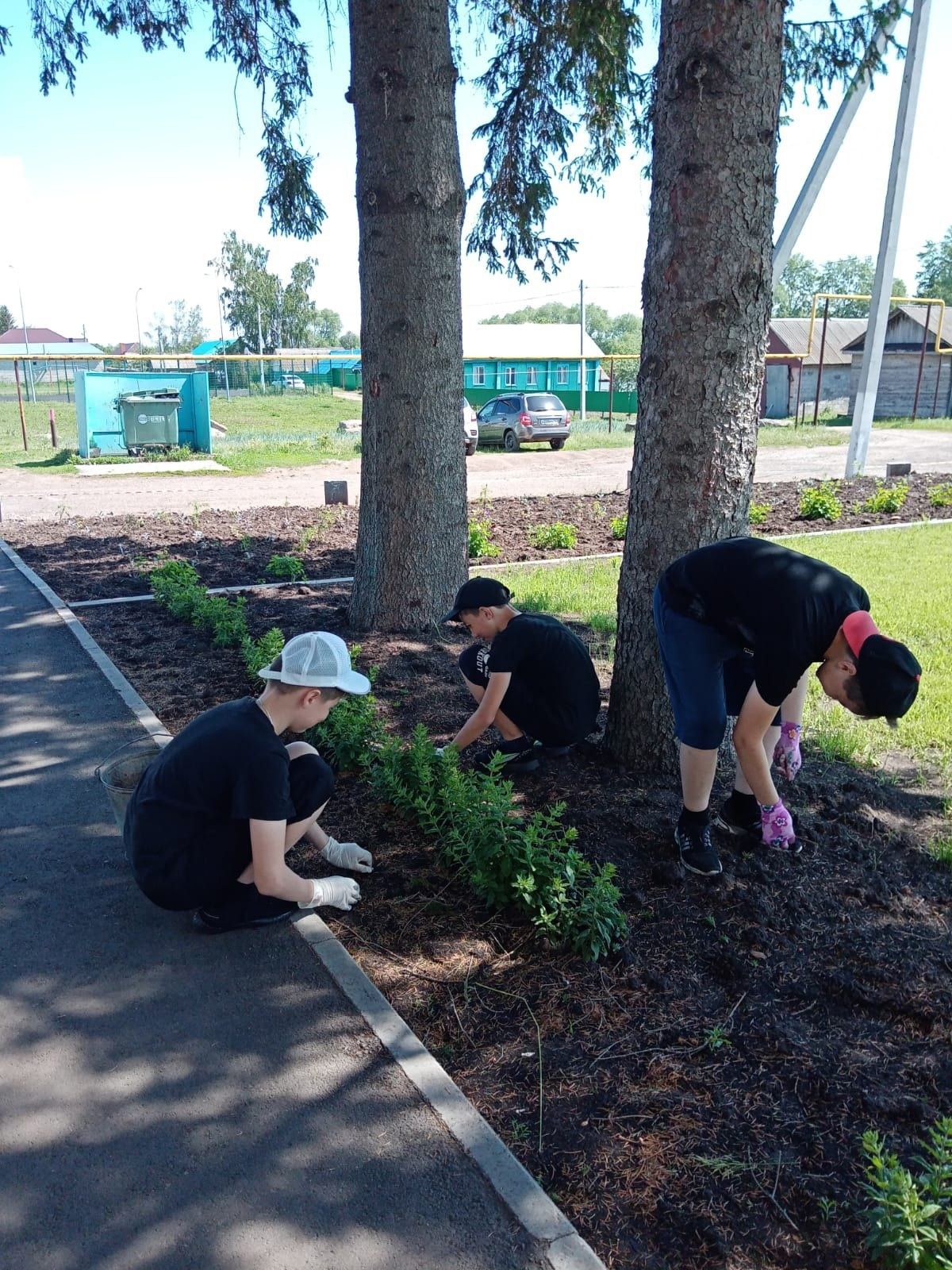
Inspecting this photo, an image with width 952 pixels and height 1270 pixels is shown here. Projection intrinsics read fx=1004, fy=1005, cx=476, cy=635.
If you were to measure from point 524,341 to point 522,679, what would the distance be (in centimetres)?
5218

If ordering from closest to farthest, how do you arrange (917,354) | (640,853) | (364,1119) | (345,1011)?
(364,1119)
(345,1011)
(640,853)
(917,354)

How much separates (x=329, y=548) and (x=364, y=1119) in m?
9.03

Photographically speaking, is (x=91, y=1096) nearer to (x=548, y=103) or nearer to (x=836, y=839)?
(x=836, y=839)

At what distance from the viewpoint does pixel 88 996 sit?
3.36 metres

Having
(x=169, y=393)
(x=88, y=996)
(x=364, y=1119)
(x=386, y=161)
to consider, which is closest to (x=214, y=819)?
(x=88, y=996)

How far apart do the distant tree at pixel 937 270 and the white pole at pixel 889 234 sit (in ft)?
311

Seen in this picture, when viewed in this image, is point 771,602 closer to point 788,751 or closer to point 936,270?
point 788,751

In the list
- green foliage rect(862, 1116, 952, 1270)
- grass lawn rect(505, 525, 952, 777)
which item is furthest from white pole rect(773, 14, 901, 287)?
green foliage rect(862, 1116, 952, 1270)

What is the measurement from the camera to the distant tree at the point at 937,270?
101887mm

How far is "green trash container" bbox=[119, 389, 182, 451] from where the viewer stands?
2278 cm

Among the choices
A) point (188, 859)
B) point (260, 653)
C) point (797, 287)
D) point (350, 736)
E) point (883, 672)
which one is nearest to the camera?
point (883, 672)

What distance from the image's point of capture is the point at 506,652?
4.52m

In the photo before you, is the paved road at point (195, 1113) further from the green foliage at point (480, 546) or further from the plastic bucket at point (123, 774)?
the green foliage at point (480, 546)

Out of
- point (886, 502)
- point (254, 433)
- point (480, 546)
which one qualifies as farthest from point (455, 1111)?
point (254, 433)
